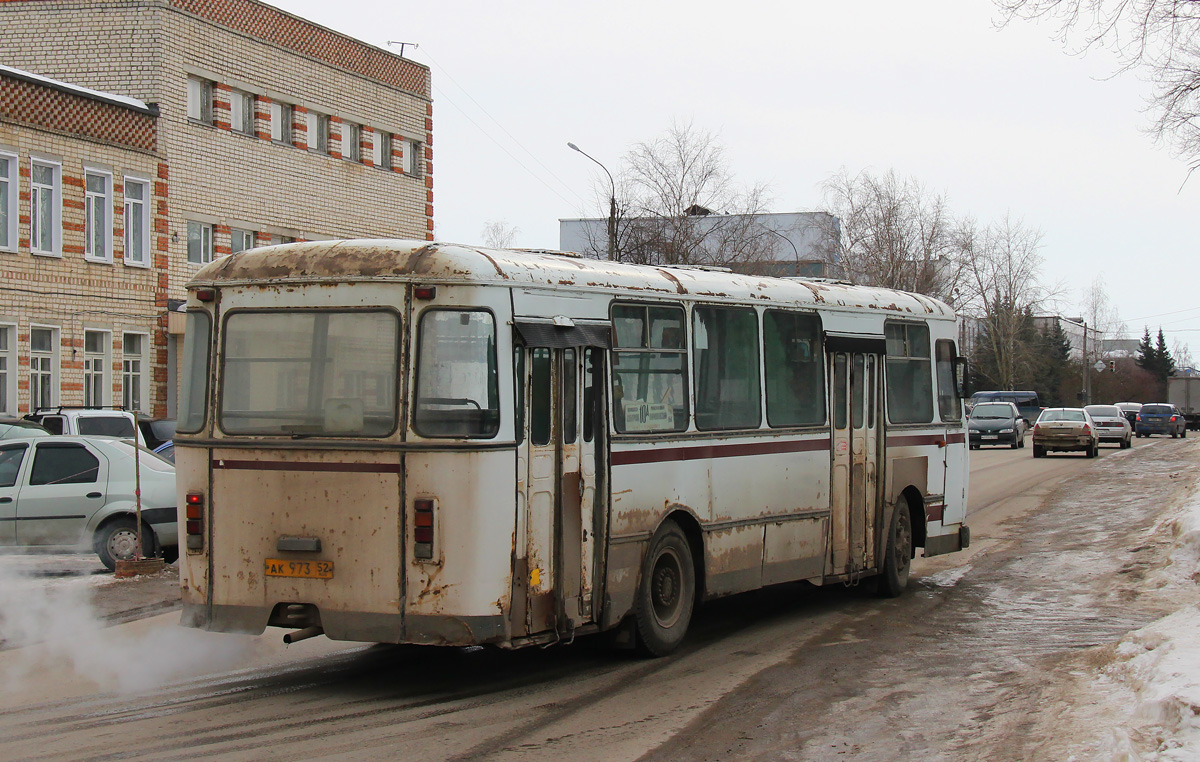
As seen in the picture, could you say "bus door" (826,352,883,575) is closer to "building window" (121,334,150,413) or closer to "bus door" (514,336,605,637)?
"bus door" (514,336,605,637)

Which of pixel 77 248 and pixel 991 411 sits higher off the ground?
pixel 77 248

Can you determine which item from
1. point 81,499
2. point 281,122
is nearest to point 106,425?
point 81,499

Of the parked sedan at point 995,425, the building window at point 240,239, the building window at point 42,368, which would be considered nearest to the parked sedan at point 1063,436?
the parked sedan at point 995,425

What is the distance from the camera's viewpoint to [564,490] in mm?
8531

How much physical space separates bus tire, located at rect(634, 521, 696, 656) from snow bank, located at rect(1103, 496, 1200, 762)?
295cm

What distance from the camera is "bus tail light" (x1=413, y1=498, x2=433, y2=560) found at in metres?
7.79

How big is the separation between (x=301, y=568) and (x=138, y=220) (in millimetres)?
27120

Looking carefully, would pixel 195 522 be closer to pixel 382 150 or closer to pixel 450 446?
pixel 450 446

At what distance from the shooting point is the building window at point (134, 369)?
A: 32375 millimetres

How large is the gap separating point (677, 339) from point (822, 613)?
3409 mm

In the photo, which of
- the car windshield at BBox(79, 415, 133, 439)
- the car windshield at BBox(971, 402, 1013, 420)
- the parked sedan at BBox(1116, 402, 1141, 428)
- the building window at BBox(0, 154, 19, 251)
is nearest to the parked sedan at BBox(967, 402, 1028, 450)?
the car windshield at BBox(971, 402, 1013, 420)

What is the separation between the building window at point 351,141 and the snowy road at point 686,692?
31183 mm

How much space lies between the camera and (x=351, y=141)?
41.3 metres

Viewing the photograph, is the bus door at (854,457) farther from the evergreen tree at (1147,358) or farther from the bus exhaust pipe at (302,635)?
the evergreen tree at (1147,358)
